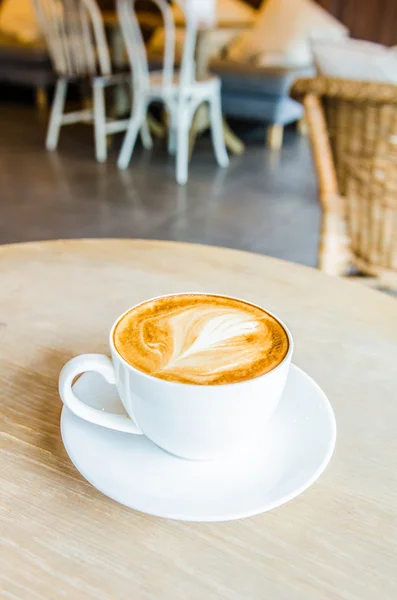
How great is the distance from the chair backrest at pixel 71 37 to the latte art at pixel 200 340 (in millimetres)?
3159

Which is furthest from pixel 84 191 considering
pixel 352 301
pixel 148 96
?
pixel 352 301

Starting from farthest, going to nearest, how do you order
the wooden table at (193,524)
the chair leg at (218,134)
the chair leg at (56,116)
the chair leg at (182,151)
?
the chair leg at (56,116), the chair leg at (218,134), the chair leg at (182,151), the wooden table at (193,524)

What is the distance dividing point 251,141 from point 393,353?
369 centimetres

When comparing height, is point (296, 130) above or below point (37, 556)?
below

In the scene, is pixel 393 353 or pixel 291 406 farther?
pixel 393 353

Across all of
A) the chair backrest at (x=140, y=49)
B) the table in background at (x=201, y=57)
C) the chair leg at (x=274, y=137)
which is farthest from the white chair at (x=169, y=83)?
the chair leg at (x=274, y=137)

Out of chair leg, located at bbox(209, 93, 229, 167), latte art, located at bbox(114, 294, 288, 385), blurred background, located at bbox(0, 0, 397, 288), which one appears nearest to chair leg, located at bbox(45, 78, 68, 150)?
blurred background, located at bbox(0, 0, 397, 288)

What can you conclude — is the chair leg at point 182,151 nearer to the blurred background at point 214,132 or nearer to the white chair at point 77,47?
the blurred background at point 214,132

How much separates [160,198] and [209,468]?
2649 millimetres

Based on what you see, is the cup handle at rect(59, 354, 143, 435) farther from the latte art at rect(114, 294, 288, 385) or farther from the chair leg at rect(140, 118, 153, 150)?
the chair leg at rect(140, 118, 153, 150)

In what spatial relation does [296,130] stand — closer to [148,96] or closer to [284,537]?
[148,96]

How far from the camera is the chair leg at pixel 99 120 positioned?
11.1ft

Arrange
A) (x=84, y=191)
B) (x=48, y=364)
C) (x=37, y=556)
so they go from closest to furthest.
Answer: (x=37, y=556) → (x=48, y=364) → (x=84, y=191)

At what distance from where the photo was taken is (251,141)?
4.13 metres
